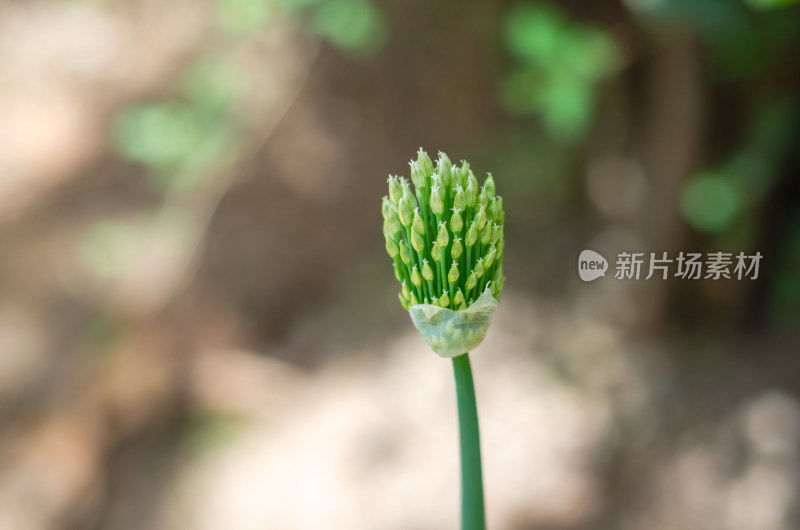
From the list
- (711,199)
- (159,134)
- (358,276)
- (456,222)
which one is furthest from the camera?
(358,276)

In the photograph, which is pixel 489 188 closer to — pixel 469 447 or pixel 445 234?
pixel 445 234

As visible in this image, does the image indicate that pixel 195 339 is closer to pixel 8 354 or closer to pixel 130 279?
pixel 130 279

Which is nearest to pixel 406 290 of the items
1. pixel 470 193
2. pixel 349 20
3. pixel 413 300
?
pixel 413 300

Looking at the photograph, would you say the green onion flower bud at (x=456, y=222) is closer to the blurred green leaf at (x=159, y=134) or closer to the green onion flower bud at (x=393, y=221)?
the green onion flower bud at (x=393, y=221)

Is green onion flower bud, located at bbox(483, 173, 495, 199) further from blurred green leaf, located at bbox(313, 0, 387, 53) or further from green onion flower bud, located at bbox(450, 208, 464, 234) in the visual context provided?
blurred green leaf, located at bbox(313, 0, 387, 53)

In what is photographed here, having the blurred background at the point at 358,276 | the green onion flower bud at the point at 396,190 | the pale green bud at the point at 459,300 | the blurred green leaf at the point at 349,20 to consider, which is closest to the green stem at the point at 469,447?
the pale green bud at the point at 459,300

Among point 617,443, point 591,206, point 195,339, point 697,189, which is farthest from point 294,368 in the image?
point 697,189

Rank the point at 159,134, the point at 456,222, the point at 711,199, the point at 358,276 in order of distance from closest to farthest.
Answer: the point at 456,222 < the point at 711,199 < the point at 159,134 < the point at 358,276
